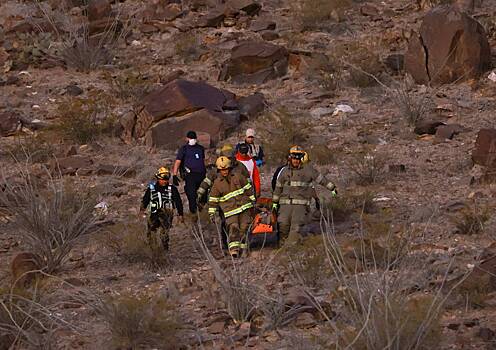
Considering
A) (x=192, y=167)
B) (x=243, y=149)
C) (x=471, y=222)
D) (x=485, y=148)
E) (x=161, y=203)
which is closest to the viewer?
(x=471, y=222)

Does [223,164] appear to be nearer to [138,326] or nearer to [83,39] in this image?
Answer: [138,326]

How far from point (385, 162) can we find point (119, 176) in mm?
4746

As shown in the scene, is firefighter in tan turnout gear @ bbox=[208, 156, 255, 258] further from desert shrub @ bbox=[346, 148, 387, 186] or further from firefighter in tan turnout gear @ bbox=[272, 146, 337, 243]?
desert shrub @ bbox=[346, 148, 387, 186]

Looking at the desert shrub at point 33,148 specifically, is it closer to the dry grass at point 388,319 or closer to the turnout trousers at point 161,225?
the turnout trousers at point 161,225

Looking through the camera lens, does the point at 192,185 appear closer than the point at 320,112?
Yes

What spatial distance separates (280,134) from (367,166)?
294cm

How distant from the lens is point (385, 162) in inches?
662

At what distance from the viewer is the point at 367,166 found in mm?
15953

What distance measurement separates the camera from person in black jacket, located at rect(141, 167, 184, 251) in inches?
486

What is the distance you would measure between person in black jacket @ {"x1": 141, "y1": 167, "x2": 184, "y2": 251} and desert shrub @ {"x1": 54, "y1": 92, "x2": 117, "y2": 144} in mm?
7802

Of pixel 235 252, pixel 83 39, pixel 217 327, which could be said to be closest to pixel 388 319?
pixel 217 327

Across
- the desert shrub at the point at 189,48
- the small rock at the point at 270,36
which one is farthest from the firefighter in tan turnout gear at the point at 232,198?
the small rock at the point at 270,36

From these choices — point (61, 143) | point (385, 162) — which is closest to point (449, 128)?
point (385, 162)

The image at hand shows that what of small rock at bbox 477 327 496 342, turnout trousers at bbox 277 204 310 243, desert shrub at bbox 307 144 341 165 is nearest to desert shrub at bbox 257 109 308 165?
desert shrub at bbox 307 144 341 165
